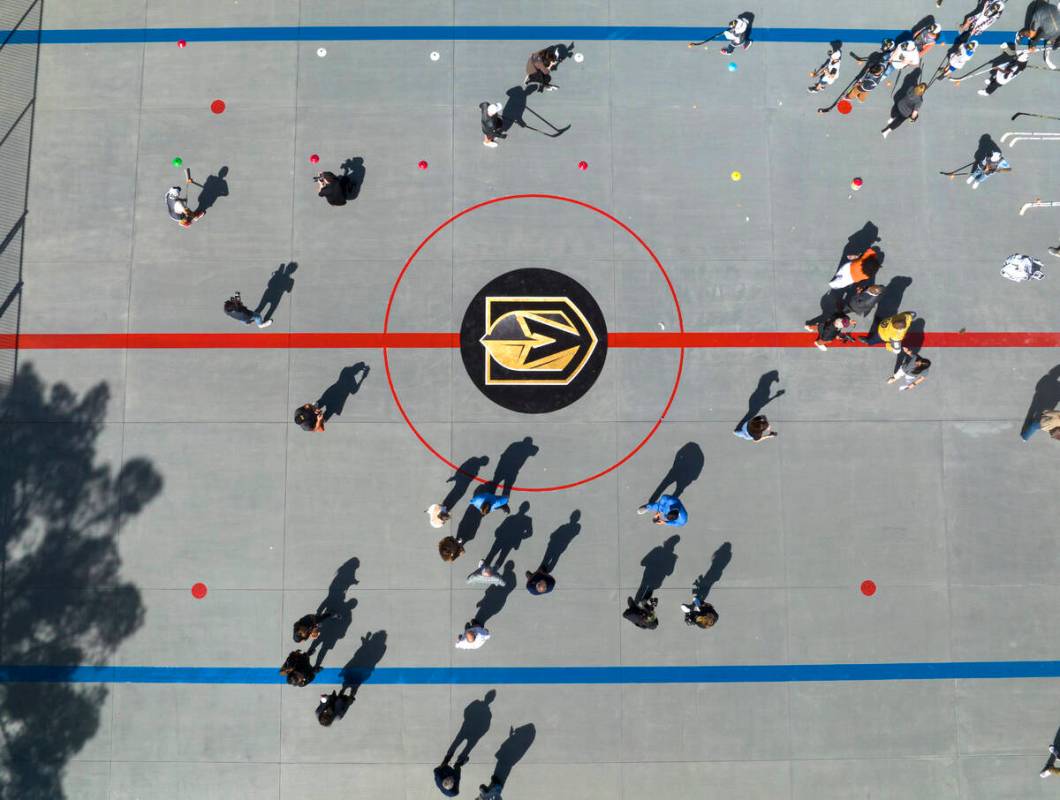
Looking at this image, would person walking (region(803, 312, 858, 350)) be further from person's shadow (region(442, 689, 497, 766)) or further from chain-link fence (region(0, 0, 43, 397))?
chain-link fence (region(0, 0, 43, 397))

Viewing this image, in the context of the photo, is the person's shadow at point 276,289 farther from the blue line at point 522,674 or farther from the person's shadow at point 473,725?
the person's shadow at point 473,725

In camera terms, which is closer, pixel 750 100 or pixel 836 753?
pixel 836 753

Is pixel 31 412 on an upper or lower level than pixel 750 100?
lower

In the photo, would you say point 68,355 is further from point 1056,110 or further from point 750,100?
point 1056,110

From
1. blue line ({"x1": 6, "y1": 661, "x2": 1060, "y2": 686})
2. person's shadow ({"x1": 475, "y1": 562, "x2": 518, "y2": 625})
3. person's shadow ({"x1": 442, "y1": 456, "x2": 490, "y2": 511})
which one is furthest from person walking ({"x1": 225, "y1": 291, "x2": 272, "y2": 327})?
person's shadow ({"x1": 475, "y1": 562, "x2": 518, "y2": 625})

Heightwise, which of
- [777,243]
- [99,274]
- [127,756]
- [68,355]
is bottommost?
[127,756]

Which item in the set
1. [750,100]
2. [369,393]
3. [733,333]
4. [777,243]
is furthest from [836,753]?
[750,100]
